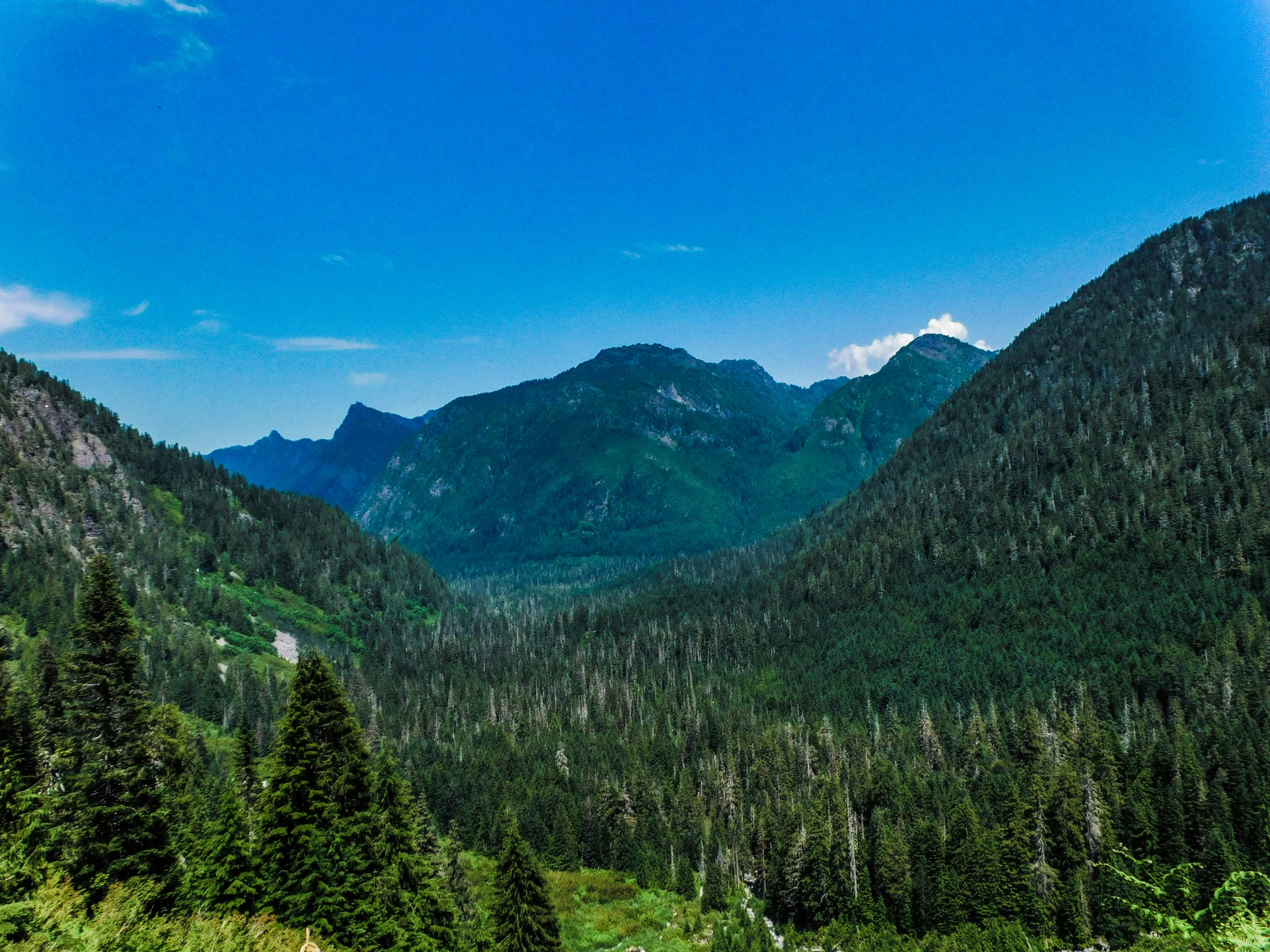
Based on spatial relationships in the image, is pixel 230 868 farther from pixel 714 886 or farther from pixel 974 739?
pixel 974 739

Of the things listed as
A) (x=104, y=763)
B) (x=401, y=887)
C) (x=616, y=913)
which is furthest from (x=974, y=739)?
(x=104, y=763)

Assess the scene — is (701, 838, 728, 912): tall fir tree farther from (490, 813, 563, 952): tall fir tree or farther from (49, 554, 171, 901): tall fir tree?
(49, 554, 171, 901): tall fir tree

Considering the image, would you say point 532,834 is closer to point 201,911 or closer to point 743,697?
point 743,697

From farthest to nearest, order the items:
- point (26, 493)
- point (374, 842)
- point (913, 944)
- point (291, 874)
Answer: point (26, 493) → point (913, 944) → point (374, 842) → point (291, 874)

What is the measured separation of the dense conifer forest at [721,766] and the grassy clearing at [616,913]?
1284 millimetres

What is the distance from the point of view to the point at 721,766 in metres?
130

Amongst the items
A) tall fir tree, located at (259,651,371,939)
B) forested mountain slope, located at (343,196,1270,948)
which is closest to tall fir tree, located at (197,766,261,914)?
tall fir tree, located at (259,651,371,939)

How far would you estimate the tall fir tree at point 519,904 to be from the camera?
46812 millimetres

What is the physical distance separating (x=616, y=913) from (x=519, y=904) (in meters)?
56.2

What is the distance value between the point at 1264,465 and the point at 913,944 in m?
171

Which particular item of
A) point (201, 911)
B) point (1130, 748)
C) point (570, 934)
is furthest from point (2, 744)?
point (1130, 748)

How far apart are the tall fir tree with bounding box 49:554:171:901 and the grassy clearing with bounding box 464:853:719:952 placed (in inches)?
2250

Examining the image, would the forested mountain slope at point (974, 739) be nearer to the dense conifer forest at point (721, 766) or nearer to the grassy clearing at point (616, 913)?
the dense conifer forest at point (721, 766)

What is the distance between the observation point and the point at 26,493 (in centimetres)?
19150
